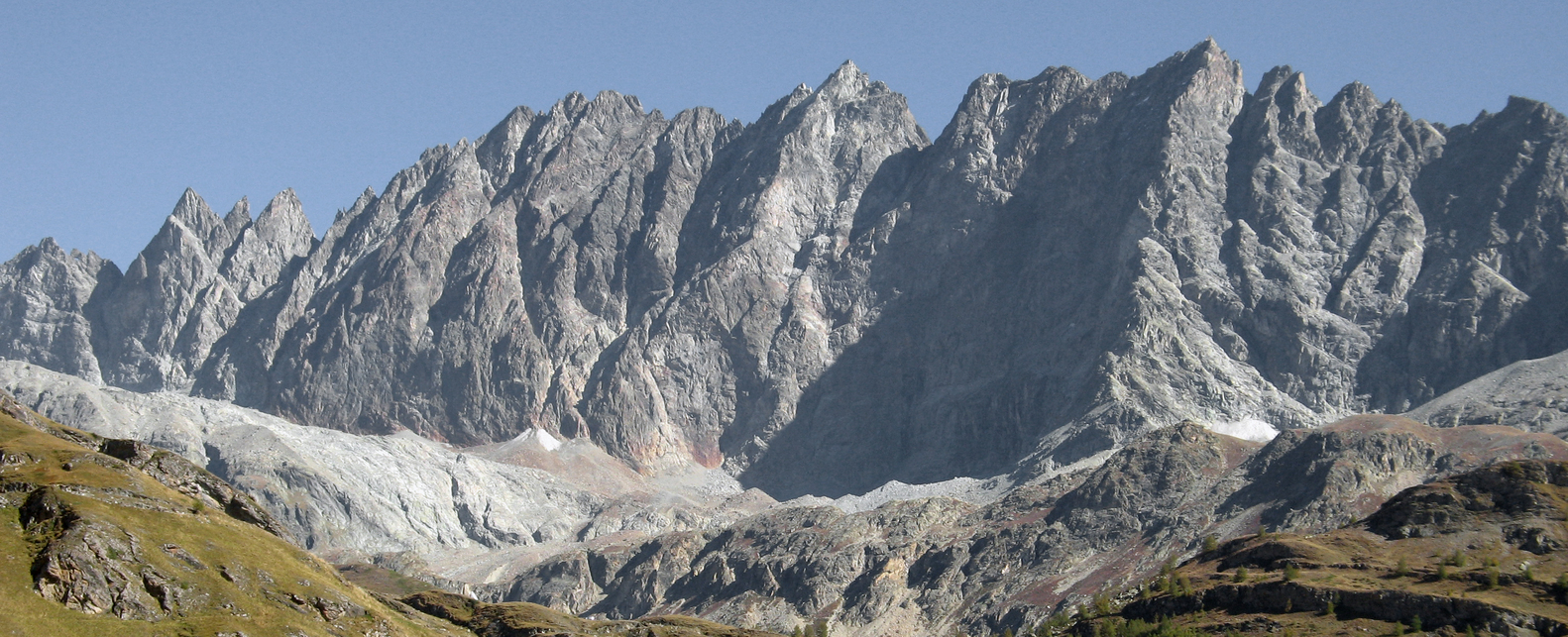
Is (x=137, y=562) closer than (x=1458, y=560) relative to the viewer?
Yes

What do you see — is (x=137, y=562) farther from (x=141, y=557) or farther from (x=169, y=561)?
(x=169, y=561)

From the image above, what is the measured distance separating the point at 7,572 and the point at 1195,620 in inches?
5385

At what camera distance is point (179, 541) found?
119 meters

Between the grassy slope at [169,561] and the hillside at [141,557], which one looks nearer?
the grassy slope at [169,561]

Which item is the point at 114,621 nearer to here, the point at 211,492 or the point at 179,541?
the point at 179,541

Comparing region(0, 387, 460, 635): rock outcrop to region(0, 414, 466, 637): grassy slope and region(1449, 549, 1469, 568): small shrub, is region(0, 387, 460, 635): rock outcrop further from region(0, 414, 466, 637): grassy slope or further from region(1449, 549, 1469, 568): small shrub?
region(1449, 549, 1469, 568): small shrub

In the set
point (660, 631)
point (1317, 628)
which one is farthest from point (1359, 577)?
point (660, 631)

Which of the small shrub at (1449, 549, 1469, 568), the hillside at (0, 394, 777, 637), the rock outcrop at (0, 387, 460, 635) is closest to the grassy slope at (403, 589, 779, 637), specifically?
the hillside at (0, 394, 777, 637)

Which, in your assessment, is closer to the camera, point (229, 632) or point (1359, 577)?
point (229, 632)

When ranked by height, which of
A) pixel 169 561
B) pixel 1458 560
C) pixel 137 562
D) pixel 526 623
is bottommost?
pixel 137 562

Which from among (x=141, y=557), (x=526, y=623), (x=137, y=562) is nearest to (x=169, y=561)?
(x=141, y=557)

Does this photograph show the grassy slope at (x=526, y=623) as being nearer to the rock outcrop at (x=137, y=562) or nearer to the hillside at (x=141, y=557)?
the hillside at (x=141, y=557)

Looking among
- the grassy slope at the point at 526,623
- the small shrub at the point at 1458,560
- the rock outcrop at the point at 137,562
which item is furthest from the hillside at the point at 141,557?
the small shrub at the point at 1458,560

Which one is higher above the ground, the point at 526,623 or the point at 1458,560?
the point at 1458,560
